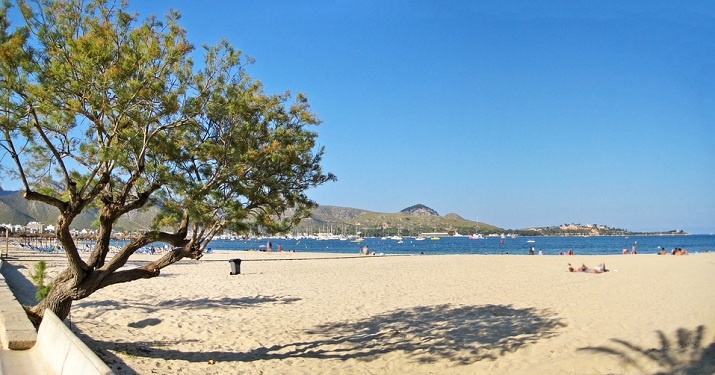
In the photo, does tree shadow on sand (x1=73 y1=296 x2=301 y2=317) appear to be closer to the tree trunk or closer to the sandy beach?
the sandy beach

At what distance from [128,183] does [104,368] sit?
3740mm

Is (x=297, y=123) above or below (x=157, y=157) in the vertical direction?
above

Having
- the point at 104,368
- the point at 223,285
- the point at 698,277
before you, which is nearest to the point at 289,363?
the point at 104,368

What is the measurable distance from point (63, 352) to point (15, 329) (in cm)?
195

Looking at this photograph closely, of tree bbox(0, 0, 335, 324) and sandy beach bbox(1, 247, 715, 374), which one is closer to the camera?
tree bbox(0, 0, 335, 324)

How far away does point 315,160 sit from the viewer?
29.0 ft

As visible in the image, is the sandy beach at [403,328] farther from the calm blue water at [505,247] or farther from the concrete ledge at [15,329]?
the calm blue water at [505,247]

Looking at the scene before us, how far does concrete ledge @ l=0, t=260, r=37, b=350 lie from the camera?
6137 millimetres

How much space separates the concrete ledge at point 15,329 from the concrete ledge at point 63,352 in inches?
5.3

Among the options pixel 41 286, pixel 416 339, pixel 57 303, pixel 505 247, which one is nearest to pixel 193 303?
pixel 41 286

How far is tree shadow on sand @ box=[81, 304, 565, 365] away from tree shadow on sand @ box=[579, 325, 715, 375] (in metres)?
1.65

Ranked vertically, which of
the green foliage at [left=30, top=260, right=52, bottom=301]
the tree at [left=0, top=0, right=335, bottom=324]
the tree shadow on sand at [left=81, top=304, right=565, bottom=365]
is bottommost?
the tree shadow on sand at [left=81, top=304, right=565, bottom=365]

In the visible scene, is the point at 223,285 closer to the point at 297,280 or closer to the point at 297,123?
the point at 297,280

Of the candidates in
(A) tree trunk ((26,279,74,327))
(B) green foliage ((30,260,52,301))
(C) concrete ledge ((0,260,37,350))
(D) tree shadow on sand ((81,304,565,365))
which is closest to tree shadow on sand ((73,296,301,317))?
(D) tree shadow on sand ((81,304,565,365))
